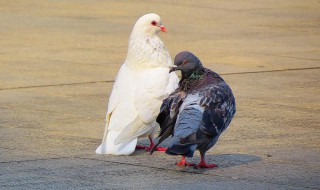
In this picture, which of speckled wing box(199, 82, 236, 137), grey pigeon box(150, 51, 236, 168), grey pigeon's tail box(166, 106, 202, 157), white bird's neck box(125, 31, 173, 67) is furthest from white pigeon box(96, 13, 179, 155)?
grey pigeon's tail box(166, 106, 202, 157)

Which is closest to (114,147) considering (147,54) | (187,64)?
(147,54)

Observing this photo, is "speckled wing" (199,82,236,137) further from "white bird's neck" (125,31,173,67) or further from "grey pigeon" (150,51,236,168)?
"white bird's neck" (125,31,173,67)

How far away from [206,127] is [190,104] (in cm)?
27

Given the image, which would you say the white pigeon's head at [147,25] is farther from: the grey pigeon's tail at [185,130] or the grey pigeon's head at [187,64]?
the grey pigeon's tail at [185,130]

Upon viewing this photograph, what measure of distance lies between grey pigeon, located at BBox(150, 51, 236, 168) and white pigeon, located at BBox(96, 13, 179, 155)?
0.55m

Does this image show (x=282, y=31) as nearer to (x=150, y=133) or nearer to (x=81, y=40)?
(x=81, y=40)

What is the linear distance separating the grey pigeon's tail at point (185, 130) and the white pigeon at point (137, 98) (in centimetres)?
91

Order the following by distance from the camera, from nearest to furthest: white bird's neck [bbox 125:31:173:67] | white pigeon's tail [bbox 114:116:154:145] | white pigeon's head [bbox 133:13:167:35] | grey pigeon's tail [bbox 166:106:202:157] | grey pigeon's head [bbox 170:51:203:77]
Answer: grey pigeon's tail [bbox 166:106:202:157] < grey pigeon's head [bbox 170:51:203:77] < white pigeon's tail [bbox 114:116:154:145] < white bird's neck [bbox 125:31:173:67] < white pigeon's head [bbox 133:13:167:35]

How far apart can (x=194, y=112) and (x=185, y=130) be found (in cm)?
20

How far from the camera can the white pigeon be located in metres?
9.49

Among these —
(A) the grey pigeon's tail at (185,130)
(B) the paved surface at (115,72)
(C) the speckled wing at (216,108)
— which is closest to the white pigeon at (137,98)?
(B) the paved surface at (115,72)

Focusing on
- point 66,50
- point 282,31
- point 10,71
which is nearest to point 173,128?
point 10,71

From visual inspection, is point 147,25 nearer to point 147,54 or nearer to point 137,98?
point 147,54

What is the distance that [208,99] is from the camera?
8.72m
